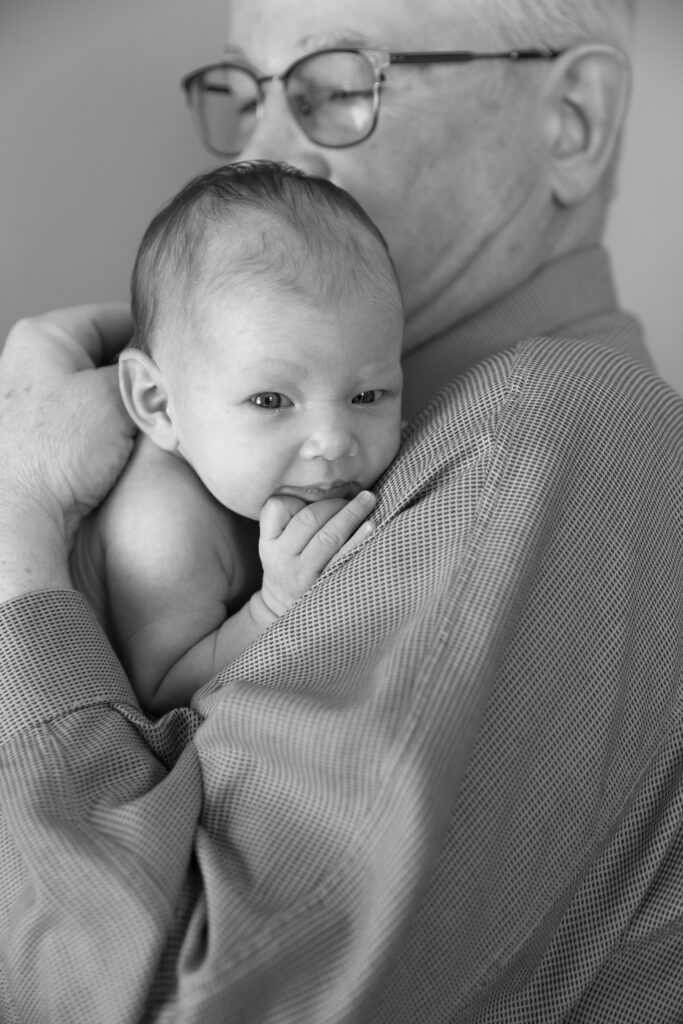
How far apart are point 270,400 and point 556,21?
0.77m

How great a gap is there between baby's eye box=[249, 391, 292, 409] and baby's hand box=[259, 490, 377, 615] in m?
0.10

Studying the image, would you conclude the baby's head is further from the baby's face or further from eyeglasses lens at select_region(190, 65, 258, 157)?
eyeglasses lens at select_region(190, 65, 258, 157)

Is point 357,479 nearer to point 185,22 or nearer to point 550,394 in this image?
point 550,394

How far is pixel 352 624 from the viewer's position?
1003 millimetres

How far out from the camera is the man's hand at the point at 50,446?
1.21 meters

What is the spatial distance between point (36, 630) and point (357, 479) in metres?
0.36

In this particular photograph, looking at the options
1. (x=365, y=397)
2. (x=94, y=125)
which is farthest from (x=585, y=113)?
(x=94, y=125)

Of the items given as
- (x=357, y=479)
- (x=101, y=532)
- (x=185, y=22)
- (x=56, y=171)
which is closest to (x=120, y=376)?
(x=101, y=532)

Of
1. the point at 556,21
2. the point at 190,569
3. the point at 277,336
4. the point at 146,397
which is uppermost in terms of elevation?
the point at 556,21

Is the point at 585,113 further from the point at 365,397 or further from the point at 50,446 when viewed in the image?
the point at 50,446

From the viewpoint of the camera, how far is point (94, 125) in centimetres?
202

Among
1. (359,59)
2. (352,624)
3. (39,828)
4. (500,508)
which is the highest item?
(359,59)

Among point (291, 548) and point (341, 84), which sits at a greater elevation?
point (341, 84)

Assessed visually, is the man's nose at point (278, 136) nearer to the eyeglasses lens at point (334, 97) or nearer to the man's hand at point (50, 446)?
the eyeglasses lens at point (334, 97)
